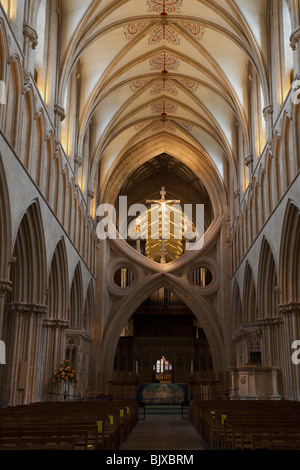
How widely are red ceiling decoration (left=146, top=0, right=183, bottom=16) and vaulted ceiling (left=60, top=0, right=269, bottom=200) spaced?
0.12ft

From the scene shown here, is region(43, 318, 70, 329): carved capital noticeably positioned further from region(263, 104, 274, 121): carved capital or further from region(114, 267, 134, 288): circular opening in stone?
region(114, 267, 134, 288): circular opening in stone

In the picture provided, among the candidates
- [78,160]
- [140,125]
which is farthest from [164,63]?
[78,160]

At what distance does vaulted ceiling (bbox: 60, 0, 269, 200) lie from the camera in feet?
59.8

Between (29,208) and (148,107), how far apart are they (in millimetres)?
13567

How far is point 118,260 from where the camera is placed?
94.1ft

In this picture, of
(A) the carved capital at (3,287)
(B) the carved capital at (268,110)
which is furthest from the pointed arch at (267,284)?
(A) the carved capital at (3,287)

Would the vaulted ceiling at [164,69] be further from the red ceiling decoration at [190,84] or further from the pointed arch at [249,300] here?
the pointed arch at [249,300]

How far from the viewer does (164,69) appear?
23.9 meters

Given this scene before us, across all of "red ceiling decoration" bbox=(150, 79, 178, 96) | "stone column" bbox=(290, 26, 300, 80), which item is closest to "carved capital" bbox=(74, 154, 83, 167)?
"red ceiling decoration" bbox=(150, 79, 178, 96)

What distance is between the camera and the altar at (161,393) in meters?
23.7

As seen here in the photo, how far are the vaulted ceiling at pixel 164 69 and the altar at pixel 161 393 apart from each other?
10147 millimetres

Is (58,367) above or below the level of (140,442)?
above

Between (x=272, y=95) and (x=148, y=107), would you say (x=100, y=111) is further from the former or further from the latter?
(x=272, y=95)
